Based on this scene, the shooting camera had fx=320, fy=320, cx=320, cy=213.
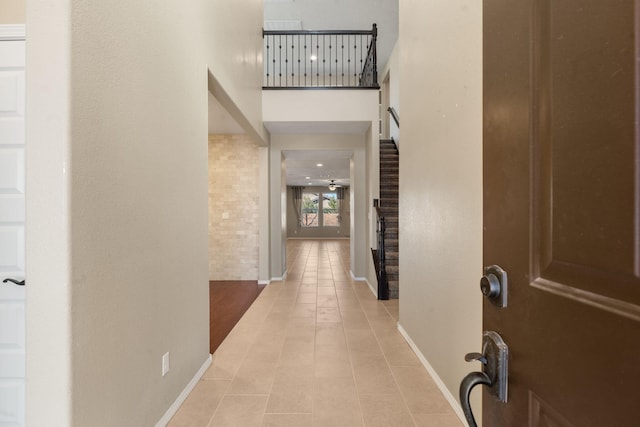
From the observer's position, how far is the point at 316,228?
1667 centimetres

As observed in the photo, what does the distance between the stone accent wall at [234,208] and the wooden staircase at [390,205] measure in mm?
2289

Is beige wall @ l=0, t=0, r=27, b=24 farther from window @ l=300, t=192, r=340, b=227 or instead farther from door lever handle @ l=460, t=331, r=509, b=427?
window @ l=300, t=192, r=340, b=227

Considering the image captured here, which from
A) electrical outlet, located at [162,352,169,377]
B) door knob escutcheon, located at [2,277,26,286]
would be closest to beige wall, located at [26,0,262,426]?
electrical outlet, located at [162,352,169,377]

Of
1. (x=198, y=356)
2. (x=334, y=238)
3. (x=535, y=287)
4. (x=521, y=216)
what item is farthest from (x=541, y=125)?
(x=334, y=238)

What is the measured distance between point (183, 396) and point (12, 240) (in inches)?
51.7

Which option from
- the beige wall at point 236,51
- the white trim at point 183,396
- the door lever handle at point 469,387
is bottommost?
the white trim at point 183,396

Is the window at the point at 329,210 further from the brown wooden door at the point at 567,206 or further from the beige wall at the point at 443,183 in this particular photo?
the brown wooden door at the point at 567,206

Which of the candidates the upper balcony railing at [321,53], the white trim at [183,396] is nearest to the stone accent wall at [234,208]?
the upper balcony railing at [321,53]

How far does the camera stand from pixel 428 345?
2.44m

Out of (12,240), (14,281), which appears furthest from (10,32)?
(14,281)

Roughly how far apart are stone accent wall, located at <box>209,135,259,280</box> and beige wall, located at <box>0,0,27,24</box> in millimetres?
4008

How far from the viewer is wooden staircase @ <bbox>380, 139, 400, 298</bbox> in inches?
186

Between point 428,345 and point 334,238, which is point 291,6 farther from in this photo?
point 334,238

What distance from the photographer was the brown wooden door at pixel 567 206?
41 centimetres
